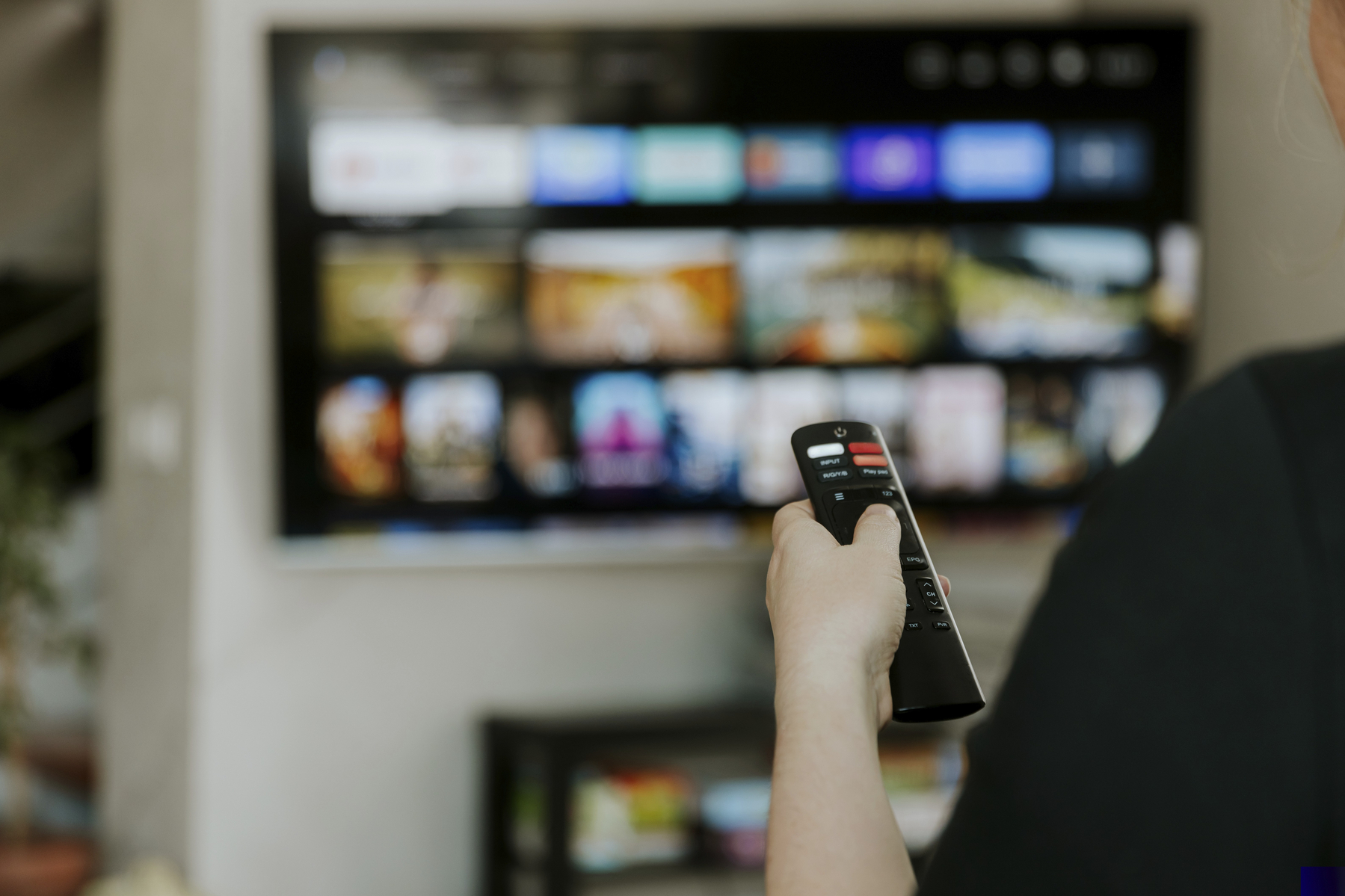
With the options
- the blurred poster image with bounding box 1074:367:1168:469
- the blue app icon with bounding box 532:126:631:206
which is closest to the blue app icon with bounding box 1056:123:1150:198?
the blurred poster image with bounding box 1074:367:1168:469

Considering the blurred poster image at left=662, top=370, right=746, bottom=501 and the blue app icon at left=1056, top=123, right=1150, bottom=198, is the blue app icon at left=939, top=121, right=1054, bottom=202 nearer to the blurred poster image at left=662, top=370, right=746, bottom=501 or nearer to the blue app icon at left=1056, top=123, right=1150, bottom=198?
the blue app icon at left=1056, top=123, right=1150, bottom=198

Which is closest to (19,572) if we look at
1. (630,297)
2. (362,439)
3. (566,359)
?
(362,439)

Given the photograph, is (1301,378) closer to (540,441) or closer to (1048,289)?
(540,441)

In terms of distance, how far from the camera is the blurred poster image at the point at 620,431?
9.38 ft

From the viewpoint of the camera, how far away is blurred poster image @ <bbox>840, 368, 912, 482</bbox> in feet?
9.57

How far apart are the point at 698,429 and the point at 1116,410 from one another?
1.03 m

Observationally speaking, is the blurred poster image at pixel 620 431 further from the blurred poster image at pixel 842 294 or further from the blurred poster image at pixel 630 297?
the blurred poster image at pixel 842 294

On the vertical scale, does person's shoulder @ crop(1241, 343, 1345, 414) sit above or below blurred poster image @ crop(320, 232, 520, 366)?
below

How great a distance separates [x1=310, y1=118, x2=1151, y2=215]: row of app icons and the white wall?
0.31 m

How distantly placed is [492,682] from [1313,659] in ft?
9.04

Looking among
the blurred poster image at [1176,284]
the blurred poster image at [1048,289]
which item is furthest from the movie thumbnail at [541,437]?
the blurred poster image at [1176,284]

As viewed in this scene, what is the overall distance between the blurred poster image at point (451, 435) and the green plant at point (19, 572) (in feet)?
3.72

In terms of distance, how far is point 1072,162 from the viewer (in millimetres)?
2967

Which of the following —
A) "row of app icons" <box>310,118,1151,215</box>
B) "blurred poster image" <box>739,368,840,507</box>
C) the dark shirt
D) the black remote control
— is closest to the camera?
the dark shirt
